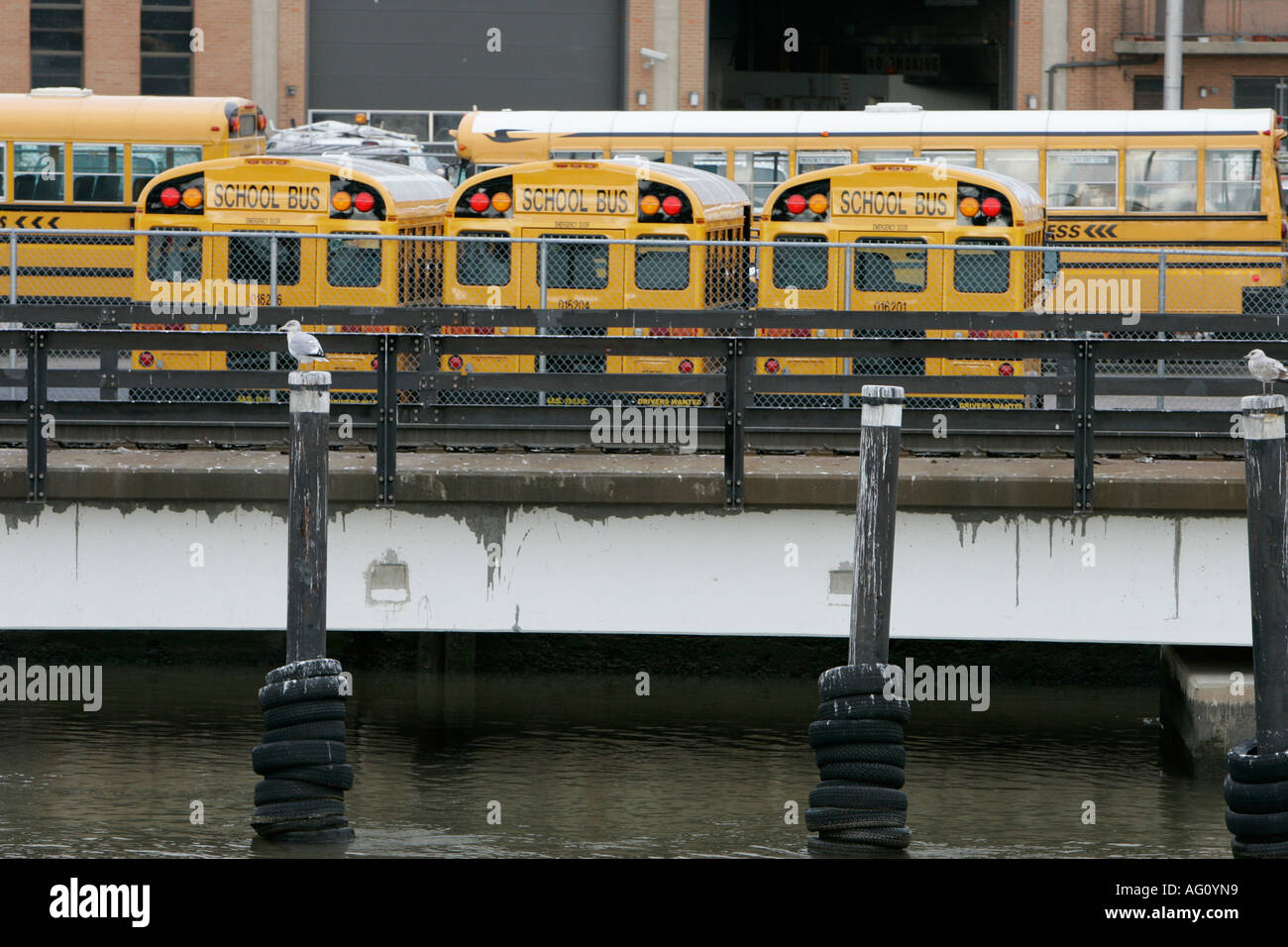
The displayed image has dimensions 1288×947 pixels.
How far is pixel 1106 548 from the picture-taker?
34.9ft

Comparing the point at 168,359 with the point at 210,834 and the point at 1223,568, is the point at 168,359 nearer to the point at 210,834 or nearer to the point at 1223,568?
the point at 210,834

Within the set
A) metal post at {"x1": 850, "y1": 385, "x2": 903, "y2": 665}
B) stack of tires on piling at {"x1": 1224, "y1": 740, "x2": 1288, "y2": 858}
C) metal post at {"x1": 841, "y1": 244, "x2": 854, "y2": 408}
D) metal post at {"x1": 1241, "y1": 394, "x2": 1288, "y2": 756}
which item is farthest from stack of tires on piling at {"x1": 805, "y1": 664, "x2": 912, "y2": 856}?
metal post at {"x1": 841, "y1": 244, "x2": 854, "y2": 408}

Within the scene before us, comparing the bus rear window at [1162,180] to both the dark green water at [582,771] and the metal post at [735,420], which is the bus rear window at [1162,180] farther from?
the metal post at [735,420]

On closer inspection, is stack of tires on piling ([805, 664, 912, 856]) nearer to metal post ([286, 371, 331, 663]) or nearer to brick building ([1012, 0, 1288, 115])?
metal post ([286, 371, 331, 663])

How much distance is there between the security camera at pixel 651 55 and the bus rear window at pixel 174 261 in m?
22.5

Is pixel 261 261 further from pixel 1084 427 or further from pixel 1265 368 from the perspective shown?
pixel 1265 368

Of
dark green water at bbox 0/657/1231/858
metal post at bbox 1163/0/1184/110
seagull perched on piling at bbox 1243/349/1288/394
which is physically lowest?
dark green water at bbox 0/657/1231/858

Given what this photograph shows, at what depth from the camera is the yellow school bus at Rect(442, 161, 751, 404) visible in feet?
53.1

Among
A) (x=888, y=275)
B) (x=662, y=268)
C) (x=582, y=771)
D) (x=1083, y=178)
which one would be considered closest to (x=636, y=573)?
(x=582, y=771)

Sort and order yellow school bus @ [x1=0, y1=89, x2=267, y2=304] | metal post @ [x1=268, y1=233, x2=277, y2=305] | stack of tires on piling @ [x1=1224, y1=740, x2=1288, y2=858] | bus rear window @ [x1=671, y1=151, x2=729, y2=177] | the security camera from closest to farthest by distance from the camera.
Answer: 1. stack of tires on piling @ [x1=1224, y1=740, x2=1288, y2=858]
2. metal post @ [x1=268, y1=233, x2=277, y2=305]
3. bus rear window @ [x1=671, y1=151, x2=729, y2=177]
4. yellow school bus @ [x1=0, y1=89, x2=267, y2=304]
5. the security camera

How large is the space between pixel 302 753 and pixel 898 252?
9790 mm

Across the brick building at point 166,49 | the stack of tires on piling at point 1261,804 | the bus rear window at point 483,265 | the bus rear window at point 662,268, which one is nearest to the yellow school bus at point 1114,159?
the bus rear window at point 662,268

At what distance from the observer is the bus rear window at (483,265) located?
16.4m

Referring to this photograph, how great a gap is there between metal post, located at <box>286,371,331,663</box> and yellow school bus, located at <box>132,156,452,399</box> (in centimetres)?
709
